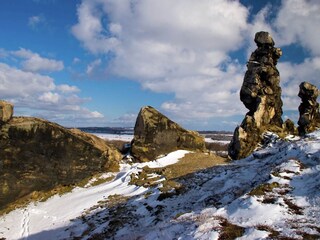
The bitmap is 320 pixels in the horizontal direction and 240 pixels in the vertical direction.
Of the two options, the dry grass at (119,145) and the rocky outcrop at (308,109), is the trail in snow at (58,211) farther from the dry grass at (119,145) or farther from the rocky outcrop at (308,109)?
the rocky outcrop at (308,109)

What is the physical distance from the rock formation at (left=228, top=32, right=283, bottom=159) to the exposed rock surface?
2064cm

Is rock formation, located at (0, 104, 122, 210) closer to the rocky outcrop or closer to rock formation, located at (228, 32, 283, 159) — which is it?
rock formation, located at (228, 32, 283, 159)

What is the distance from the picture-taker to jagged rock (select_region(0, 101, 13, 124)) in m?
37.4

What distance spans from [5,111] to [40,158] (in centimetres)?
605

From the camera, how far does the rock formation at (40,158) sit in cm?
3700

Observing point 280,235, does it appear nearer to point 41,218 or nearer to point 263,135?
point 41,218

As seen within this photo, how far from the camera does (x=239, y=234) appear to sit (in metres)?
16.2

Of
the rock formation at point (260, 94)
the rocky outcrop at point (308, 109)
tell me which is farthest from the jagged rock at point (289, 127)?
the rocky outcrop at point (308, 109)

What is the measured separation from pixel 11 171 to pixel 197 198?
2077cm

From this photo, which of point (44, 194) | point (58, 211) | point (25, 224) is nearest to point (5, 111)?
point (44, 194)

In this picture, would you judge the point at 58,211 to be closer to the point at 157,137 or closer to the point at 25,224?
the point at 25,224

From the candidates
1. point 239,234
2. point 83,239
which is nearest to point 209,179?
point 83,239

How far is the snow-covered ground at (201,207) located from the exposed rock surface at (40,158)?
2.64m

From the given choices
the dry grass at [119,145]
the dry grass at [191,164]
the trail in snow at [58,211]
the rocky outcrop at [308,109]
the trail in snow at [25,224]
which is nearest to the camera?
the trail in snow at [25,224]
